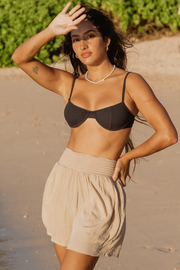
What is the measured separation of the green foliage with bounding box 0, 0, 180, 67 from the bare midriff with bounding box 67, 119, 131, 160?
31.7 ft

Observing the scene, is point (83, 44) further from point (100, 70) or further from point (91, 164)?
point (91, 164)

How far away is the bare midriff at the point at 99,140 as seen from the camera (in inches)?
122

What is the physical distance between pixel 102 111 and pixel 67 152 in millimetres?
380

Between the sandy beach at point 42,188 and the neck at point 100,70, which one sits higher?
the neck at point 100,70

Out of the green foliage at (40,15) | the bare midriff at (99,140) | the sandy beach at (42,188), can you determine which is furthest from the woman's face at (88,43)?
the green foliage at (40,15)

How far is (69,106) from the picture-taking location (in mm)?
3254

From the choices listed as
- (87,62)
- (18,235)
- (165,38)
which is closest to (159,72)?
(165,38)

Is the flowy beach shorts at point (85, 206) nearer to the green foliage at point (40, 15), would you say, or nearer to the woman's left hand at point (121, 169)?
the woman's left hand at point (121, 169)

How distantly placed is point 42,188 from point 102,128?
139 inches

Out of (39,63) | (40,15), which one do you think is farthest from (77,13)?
(40,15)

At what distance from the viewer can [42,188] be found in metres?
6.47

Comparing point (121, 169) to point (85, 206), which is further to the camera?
point (121, 169)

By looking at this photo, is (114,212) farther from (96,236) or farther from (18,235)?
(18,235)

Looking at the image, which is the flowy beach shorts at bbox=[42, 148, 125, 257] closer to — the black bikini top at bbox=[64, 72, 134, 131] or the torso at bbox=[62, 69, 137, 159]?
the torso at bbox=[62, 69, 137, 159]
